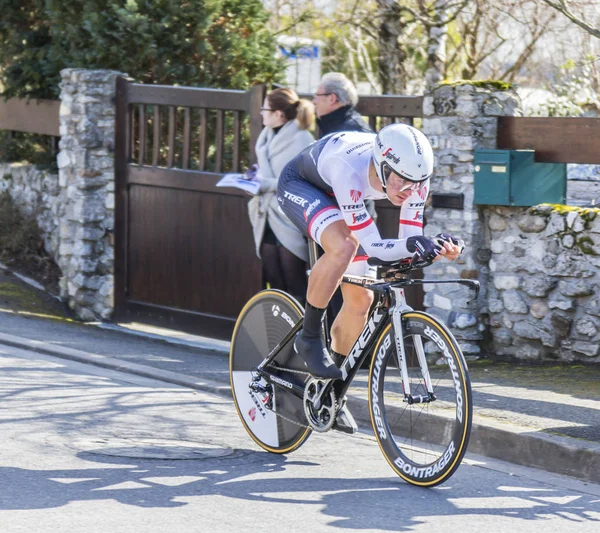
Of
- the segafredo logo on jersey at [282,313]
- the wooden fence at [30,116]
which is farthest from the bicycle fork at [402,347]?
the wooden fence at [30,116]

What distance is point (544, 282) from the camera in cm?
810

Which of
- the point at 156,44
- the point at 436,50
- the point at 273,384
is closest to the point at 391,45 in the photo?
the point at 436,50

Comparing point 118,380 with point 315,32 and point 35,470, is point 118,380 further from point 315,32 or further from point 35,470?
point 315,32

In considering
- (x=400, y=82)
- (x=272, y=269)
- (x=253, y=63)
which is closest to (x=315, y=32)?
(x=400, y=82)

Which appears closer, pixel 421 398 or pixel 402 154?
pixel 402 154

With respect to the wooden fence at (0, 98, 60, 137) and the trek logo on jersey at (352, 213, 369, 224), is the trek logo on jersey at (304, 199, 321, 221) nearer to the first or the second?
the trek logo on jersey at (352, 213, 369, 224)

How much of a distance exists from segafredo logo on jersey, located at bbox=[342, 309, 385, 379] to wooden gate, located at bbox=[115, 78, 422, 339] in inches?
170

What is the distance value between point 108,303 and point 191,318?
1.27 meters

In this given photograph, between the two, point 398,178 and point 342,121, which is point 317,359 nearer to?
point 398,178

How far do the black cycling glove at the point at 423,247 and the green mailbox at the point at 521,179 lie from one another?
3.43 meters

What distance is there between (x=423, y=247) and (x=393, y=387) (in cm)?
80

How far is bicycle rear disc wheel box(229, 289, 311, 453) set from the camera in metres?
5.76

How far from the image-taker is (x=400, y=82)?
15305 millimetres

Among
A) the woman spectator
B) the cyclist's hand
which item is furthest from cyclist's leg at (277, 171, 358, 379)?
the woman spectator
